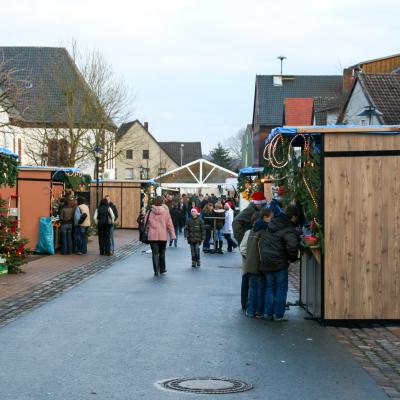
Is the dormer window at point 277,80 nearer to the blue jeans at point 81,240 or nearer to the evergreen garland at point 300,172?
the blue jeans at point 81,240

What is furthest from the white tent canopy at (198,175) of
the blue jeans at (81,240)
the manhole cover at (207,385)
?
the manhole cover at (207,385)

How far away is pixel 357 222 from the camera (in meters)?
12.8

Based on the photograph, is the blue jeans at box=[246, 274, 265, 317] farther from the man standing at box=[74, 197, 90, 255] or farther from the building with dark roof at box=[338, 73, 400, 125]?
the building with dark roof at box=[338, 73, 400, 125]

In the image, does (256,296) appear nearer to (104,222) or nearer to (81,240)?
(104,222)

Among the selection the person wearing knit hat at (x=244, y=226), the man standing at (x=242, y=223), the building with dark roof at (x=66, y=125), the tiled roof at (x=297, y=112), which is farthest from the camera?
the tiled roof at (x=297, y=112)

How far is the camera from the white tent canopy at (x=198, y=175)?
95.8m

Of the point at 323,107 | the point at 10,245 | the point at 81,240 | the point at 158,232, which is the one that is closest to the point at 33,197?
the point at 81,240

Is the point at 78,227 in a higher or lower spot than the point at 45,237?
higher

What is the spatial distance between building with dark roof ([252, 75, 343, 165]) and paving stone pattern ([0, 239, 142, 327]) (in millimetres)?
64728

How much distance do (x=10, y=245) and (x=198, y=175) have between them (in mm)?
78000

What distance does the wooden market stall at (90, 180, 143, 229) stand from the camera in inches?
1943

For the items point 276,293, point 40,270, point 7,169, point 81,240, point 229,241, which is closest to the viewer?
point 276,293

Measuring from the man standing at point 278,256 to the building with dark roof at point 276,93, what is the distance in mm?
75800

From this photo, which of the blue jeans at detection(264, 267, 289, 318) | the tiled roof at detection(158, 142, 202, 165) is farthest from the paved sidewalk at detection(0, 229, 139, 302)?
the tiled roof at detection(158, 142, 202, 165)
